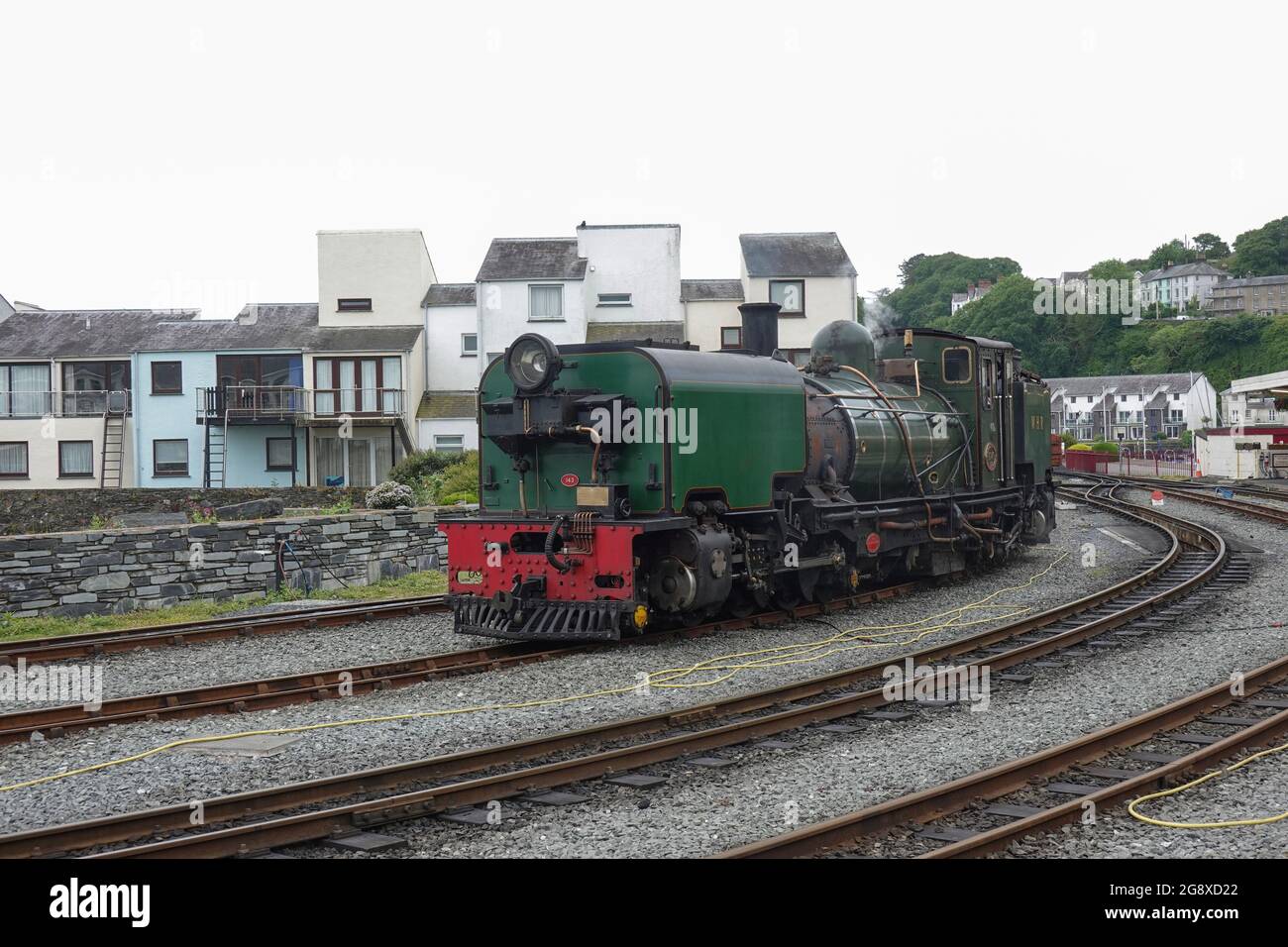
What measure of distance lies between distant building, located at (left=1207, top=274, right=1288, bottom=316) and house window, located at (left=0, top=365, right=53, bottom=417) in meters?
123

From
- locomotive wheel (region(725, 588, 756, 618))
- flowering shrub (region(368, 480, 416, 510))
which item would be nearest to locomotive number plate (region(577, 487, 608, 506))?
locomotive wheel (region(725, 588, 756, 618))

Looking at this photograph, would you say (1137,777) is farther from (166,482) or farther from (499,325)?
(166,482)

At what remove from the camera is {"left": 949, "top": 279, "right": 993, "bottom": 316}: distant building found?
4840 inches

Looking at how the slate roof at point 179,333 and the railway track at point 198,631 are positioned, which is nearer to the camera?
the railway track at point 198,631

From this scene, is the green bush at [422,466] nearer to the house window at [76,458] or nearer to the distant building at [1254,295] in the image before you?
the house window at [76,458]

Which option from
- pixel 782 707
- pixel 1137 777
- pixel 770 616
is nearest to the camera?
pixel 1137 777

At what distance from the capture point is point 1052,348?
365ft

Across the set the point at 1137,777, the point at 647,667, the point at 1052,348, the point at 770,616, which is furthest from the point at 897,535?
the point at 1052,348

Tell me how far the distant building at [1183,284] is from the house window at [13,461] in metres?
134

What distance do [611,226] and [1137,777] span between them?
103 ft

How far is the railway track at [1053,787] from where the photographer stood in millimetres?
6027

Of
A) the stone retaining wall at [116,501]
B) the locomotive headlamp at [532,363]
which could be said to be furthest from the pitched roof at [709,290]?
the locomotive headlamp at [532,363]

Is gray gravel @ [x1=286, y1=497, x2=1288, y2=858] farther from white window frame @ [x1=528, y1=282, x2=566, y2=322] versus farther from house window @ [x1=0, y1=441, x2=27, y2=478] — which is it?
house window @ [x1=0, y1=441, x2=27, y2=478]

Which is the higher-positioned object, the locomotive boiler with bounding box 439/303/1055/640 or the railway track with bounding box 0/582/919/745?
the locomotive boiler with bounding box 439/303/1055/640
